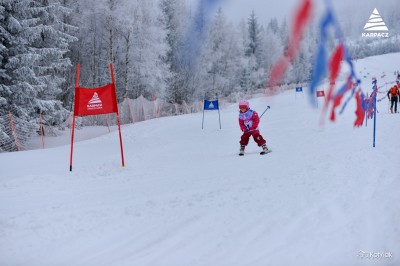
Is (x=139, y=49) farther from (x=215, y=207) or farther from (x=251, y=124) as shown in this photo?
(x=215, y=207)

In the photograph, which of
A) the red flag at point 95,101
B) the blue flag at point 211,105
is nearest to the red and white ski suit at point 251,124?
the red flag at point 95,101

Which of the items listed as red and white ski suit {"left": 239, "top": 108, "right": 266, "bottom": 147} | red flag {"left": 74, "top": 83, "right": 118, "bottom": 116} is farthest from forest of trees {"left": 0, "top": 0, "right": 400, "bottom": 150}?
red flag {"left": 74, "top": 83, "right": 118, "bottom": 116}

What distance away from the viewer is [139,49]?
76.4 ft

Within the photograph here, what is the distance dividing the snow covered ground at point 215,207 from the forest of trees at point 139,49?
2.07ft

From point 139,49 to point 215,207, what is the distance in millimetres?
19994

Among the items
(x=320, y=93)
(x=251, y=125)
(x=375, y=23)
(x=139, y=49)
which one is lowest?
(x=251, y=125)

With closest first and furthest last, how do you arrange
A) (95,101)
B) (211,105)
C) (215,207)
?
(215,207)
(95,101)
(211,105)

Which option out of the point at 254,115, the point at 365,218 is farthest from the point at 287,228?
the point at 254,115

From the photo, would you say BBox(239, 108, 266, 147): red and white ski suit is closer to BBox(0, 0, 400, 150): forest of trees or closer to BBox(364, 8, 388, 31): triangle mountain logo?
BBox(0, 0, 400, 150): forest of trees

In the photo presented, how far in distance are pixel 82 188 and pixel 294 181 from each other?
3.97 meters

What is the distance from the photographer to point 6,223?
4.71 meters

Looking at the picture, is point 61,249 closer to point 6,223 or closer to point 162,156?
point 6,223

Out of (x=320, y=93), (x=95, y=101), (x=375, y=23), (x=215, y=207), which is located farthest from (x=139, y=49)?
(x=320, y=93)

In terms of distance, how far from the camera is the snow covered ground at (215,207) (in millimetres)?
3582
